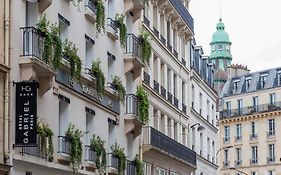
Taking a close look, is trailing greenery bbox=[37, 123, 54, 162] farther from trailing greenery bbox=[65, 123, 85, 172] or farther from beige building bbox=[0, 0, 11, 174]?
trailing greenery bbox=[65, 123, 85, 172]

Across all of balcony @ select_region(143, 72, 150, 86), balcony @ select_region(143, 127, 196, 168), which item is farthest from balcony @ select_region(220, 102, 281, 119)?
balcony @ select_region(143, 72, 150, 86)

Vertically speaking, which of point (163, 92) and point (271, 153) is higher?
point (271, 153)

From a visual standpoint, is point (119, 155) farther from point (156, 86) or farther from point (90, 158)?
point (156, 86)

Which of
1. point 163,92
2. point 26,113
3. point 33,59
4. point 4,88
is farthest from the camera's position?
point 163,92

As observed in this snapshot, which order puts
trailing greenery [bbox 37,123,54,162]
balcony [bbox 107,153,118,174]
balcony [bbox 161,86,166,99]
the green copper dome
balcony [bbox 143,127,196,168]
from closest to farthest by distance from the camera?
trailing greenery [bbox 37,123,54,162], balcony [bbox 107,153,118,174], balcony [bbox 143,127,196,168], balcony [bbox 161,86,166,99], the green copper dome

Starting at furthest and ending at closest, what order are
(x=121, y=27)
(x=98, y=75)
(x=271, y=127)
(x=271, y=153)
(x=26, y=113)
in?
(x=271, y=127) < (x=271, y=153) < (x=121, y=27) < (x=98, y=75) < (x=26, y=113)

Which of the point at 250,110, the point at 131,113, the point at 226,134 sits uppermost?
the point at 250,110

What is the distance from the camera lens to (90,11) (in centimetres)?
3538

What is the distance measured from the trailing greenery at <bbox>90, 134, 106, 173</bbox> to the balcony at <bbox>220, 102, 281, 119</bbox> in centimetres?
7354

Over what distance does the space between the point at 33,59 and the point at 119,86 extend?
11861 millimetres

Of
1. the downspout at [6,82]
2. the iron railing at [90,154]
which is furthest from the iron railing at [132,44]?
the downspout at [6,82]

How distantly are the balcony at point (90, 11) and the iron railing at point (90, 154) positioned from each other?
17.2 feet

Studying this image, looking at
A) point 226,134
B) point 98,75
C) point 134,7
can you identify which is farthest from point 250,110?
point 98,75

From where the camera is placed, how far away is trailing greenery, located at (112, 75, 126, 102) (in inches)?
1529
